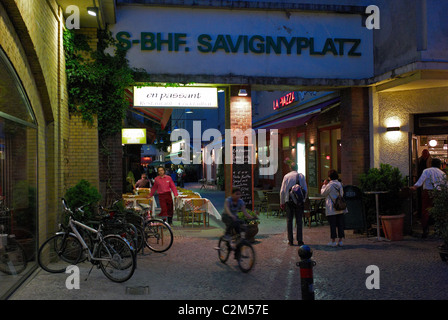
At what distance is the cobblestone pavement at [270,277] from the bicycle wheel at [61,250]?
215mm

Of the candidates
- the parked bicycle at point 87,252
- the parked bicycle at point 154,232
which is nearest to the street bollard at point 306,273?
the parked bicycle at point 87,252

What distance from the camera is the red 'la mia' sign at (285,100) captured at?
57.3 feet

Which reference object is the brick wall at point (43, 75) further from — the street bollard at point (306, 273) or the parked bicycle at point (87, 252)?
the street bollard at point (306, 273)

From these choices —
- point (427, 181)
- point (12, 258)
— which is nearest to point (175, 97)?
point (12, 258)

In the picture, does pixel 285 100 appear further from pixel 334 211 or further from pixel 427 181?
pixel 334 211

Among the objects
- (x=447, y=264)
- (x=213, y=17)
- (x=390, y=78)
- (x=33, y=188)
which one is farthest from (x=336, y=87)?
(x=33, y=188)

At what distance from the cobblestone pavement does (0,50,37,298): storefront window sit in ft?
1.22

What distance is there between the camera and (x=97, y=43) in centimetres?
1082

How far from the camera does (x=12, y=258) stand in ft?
21.5

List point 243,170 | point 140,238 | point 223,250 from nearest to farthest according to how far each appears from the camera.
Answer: point 223,250, point 140,238, point 243,170

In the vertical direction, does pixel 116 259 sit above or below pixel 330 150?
Answer: below

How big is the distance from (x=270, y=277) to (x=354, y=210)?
13.6 ft

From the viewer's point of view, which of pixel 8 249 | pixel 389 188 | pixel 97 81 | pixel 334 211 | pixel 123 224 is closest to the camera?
pixel 8 249
